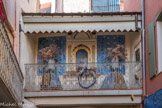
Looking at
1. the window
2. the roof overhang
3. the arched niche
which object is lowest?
the arched niche

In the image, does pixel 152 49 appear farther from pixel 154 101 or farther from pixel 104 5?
pixel 104 5

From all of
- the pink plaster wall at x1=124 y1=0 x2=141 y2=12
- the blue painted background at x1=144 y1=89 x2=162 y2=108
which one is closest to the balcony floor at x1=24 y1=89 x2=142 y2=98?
the blue painted background at x1=144 y1=89 x2=162 y2=108

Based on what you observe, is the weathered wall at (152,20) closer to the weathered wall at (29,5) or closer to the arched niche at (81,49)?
the arched niche at (81,49)

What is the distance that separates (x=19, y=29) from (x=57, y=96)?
2.78 meters

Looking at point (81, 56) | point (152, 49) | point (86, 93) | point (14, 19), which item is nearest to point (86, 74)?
point (86, 93)

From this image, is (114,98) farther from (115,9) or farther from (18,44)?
(115,9)

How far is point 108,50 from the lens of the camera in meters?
16.1

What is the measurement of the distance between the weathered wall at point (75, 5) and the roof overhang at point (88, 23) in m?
5.86

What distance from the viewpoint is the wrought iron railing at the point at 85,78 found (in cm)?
1465

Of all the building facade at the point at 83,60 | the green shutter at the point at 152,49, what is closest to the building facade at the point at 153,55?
the green shutter at the point at 152,49

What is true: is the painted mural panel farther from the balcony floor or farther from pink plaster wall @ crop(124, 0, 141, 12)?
pink plaster wall @ crop(124, 0, 141, 12)

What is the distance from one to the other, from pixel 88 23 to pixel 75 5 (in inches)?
244

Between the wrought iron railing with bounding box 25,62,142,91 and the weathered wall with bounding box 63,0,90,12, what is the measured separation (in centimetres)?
600

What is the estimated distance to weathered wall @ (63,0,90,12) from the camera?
2084 cm
